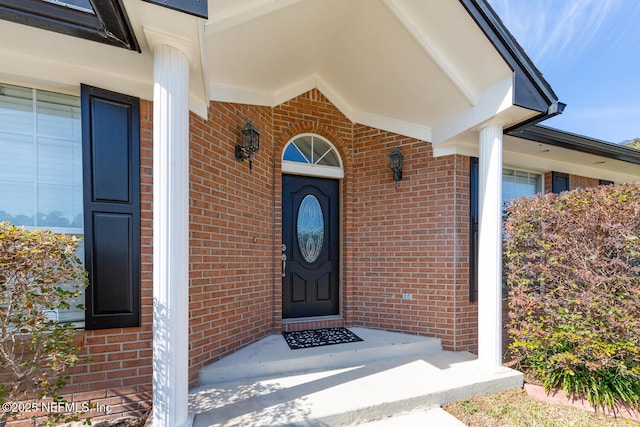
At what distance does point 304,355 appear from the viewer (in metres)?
3.13

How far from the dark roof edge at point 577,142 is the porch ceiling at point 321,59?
29.5 inches

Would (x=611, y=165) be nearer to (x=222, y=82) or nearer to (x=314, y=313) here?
(x=314, y=313)

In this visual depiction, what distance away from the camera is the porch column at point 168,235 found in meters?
1.96

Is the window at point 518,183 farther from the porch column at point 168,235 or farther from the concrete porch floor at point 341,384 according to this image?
the porch column at point 168,235

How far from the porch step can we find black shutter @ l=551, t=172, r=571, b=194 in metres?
3.36

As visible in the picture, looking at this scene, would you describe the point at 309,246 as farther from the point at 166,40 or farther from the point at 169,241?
the point at 166,40

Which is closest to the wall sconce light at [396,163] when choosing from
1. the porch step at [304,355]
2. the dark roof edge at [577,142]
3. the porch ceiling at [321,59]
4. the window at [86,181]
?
the porch ceiling at [321,59]

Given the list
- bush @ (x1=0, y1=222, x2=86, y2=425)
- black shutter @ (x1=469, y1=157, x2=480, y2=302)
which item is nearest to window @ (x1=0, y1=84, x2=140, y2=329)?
bush @ (x1=0, y1=222, x2=86, y2=425)

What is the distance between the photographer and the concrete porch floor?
2.32 m

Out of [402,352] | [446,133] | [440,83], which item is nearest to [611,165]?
[446,133]

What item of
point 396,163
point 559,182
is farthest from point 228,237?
point 559,182

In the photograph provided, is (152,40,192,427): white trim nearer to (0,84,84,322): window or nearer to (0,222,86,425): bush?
(0,222,86,425): bush

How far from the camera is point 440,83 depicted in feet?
10.5

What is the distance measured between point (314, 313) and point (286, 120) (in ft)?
9.61
